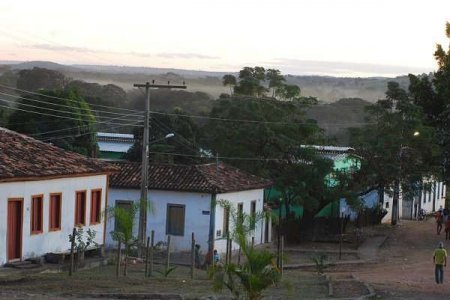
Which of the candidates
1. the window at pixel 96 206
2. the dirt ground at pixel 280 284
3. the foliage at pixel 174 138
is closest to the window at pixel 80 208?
the window at pixel 96 206

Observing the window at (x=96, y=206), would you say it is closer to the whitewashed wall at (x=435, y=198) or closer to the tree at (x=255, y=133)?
the tree at (x=255, y=133)

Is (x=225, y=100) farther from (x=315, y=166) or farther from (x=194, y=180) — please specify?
(x=194, y=180)

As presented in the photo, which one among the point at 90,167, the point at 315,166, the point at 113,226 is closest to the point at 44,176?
the point at 90,167

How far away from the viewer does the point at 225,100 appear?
50.0 meters

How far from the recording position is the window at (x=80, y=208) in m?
31.2

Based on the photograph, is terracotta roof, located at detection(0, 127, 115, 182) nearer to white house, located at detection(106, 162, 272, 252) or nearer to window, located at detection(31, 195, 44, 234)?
window, located at detection(31, 195, 44, 234)

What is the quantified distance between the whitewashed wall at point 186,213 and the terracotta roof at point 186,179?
13.7 inches

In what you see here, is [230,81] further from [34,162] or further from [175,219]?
[34,162]

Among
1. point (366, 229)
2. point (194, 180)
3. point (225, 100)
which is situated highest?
point (225, 100)

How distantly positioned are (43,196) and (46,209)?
531 millimetres

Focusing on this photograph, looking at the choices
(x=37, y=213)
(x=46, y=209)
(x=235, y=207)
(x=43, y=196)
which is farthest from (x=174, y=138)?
(x=37, y=213)

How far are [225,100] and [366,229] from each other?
37.7 feet

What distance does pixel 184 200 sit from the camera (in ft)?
129

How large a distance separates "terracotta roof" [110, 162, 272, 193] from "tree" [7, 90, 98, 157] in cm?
715
